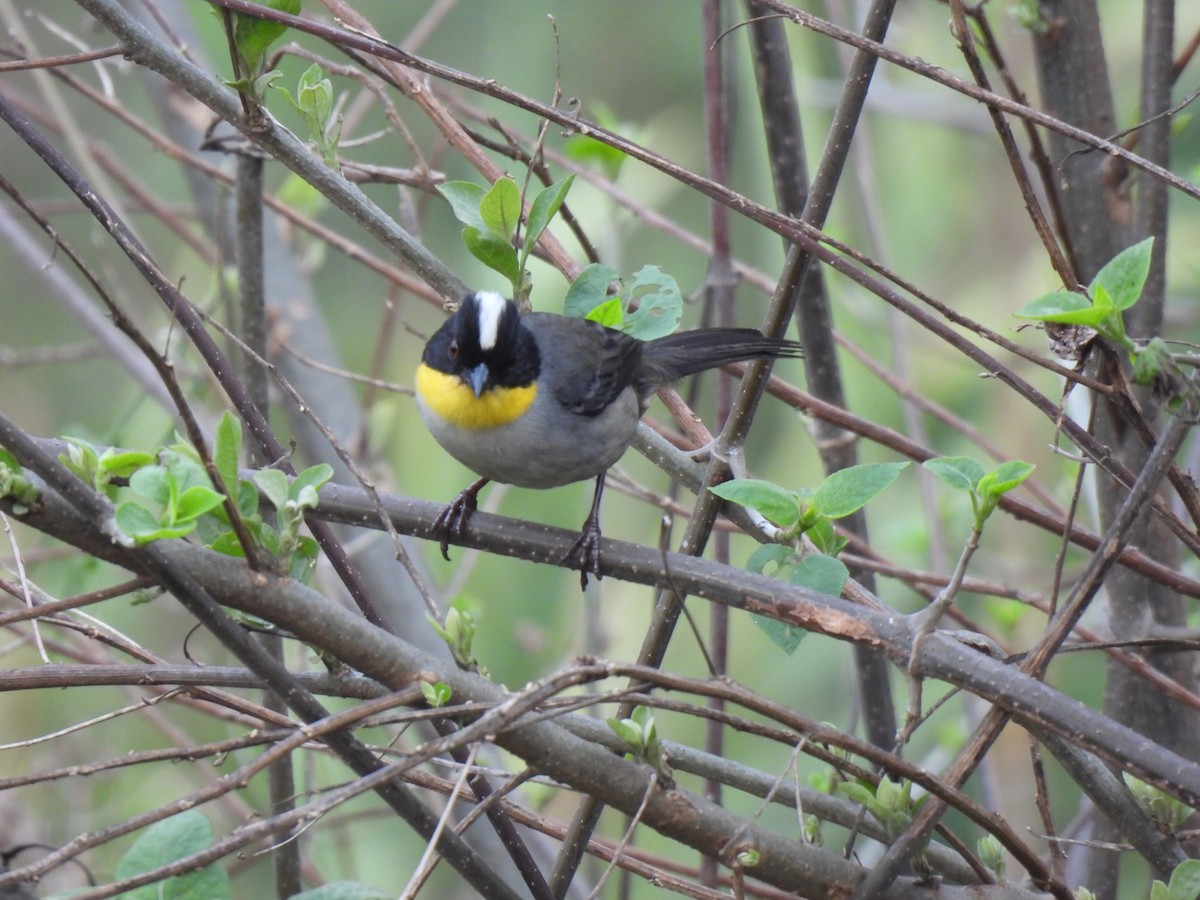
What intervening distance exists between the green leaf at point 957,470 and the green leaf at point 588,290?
64 centimetres

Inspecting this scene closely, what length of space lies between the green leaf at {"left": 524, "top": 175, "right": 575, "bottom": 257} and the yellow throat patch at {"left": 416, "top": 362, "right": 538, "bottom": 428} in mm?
725

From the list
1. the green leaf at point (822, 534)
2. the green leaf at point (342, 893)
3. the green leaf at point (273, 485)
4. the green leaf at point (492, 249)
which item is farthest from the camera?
the green leaf at point (492, 249)

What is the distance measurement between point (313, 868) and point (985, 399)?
373 cm

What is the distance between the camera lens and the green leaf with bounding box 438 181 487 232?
71.0 inches

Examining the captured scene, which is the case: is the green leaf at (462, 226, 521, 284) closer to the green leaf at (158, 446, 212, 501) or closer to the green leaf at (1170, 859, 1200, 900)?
the green leaf at (158, 446, 212, 501)

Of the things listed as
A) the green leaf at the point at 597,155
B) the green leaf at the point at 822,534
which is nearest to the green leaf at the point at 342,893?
the green leaf at the point at 822,534


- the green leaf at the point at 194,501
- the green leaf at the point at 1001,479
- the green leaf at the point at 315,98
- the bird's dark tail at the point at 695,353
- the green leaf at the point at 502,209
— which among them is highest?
the bird's dark tail at the point at 695,353

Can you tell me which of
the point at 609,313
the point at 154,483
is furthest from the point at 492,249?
the point at 154,483

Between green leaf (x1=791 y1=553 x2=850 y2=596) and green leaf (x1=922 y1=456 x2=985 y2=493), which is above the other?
green leaf (x1=922 y1=456 x2=985 y2=493)

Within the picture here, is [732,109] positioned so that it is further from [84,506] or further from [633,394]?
[84,506]

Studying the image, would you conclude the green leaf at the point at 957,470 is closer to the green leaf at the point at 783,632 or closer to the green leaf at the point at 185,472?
the green leaf at the point at 783,632

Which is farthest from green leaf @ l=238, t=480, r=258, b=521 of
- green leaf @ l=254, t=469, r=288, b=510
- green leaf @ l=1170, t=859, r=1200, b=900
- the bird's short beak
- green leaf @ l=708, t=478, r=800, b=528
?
Result: green leaf @ l=1170, t=859, r=1200, b=900

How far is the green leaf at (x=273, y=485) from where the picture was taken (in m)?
1.30

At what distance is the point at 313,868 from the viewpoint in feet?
8.68
